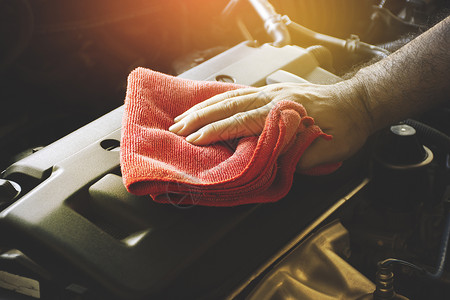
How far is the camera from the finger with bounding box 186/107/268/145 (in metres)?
0.57

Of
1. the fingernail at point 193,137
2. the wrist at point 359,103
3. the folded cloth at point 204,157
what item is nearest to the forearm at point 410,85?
the wrist at point 359,103

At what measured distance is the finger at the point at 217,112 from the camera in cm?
59

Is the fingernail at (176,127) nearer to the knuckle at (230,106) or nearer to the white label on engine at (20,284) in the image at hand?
the knuckle at (230,106)

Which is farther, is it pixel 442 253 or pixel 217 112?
pixel 442 253

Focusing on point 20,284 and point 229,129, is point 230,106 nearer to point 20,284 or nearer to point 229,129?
point 229,129

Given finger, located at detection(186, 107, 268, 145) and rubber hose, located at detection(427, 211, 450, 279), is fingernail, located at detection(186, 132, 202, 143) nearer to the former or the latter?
finger, located at detection(186, 107, 268, 145)

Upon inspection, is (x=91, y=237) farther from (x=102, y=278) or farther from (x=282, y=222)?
(x=282, y=222)

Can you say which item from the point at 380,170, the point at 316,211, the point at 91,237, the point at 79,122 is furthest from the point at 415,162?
the point at 79,122

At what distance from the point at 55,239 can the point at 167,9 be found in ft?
3.05

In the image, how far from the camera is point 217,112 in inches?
24.2

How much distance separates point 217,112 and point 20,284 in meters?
0.36

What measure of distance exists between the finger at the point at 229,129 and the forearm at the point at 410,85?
24 centimetres

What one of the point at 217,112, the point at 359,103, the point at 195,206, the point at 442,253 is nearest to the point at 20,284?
the point at 195,206

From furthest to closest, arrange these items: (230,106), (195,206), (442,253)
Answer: (442,253)
(230,106)
(195,206)
